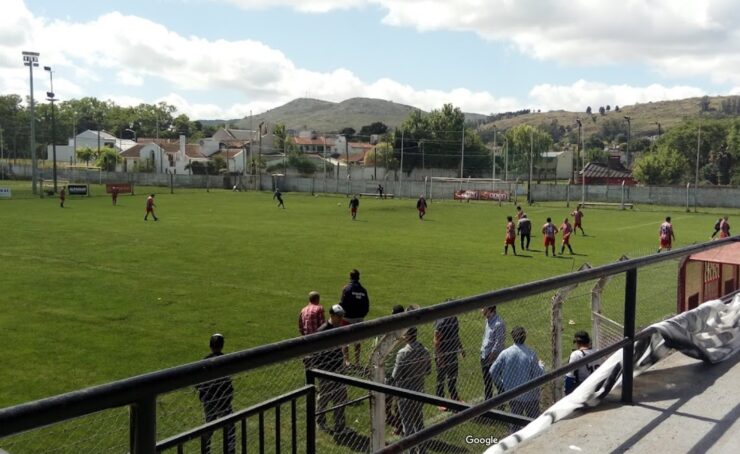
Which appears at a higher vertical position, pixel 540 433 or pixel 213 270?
pixel 540 433

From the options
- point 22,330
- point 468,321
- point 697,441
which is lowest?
point 22,330

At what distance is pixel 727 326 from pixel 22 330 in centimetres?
1188

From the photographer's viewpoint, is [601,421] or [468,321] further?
[468,321]

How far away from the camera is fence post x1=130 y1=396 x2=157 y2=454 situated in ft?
6.17

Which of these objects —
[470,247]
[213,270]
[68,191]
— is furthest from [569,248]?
[68,191]

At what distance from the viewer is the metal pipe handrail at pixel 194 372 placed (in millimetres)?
1625

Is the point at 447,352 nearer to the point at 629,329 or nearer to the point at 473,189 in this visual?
the point at 629,329

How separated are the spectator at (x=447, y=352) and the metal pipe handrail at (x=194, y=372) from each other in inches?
126

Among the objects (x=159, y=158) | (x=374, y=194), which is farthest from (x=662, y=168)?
(x=159, y=158)

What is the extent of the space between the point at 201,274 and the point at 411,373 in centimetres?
1465

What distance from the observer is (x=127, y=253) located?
24.1 meters

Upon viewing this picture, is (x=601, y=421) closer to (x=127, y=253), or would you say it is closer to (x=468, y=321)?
(x=468, y=321)

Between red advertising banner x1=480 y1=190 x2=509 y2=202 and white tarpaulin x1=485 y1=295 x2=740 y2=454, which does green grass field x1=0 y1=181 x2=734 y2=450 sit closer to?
white tarpaulin x1=485 y1=295 x2=740 y2=454

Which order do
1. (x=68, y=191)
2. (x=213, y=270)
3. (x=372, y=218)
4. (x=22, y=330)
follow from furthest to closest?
(x=68, y=191), (x=372, y=218), (x=213, y=270), (x=22, y=330)
